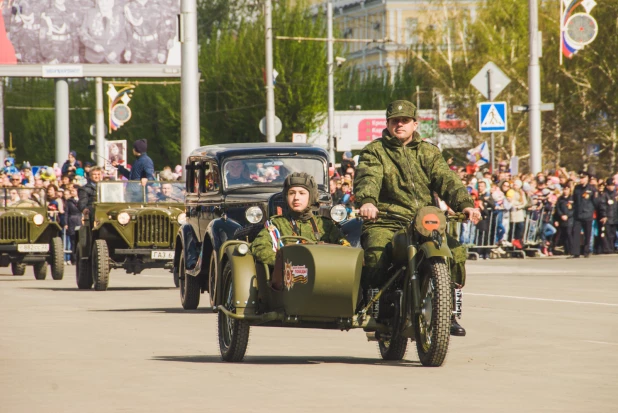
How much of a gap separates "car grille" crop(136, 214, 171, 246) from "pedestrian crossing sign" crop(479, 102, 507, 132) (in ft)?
30.5

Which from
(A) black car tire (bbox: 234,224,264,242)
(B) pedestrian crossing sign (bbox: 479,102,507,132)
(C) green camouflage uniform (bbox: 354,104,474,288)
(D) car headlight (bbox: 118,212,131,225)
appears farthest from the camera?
(B) pedestrian crossing sign (bbox: 479,102,507,132)

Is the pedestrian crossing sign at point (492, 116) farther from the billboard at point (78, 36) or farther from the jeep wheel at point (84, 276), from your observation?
the billboard at point (78, 36)

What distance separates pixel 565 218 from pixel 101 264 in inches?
465

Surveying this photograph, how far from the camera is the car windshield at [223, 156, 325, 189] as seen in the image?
56.7ft

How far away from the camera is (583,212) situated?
2961 centimetres

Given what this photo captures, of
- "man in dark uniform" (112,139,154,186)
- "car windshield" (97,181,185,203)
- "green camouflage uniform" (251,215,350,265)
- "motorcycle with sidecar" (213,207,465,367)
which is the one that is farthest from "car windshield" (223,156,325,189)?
"motorcycle with sidecar" (213,207,465,367)

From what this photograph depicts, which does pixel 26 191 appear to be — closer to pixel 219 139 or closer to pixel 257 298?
pixel 257 298

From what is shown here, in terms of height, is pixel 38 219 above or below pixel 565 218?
above

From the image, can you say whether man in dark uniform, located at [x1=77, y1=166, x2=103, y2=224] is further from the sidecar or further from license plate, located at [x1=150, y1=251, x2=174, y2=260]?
the sidecar

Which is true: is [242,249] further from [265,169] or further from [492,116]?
[492,116]

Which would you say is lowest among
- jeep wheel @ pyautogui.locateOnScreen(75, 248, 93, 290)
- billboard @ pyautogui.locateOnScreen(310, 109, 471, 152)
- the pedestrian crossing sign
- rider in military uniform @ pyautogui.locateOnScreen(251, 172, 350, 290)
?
jeep wheel @ pyautogui.locateOnScreen(75, 248, 93, 290)

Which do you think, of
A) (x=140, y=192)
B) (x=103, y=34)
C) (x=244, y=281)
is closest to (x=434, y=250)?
(x=244, y=281)

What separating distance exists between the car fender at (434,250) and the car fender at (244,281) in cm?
135

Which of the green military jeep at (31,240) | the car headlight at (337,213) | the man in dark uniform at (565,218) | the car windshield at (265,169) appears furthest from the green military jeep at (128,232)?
the man in dark uniform at (565,218)
